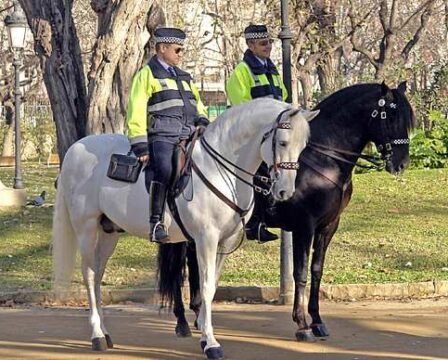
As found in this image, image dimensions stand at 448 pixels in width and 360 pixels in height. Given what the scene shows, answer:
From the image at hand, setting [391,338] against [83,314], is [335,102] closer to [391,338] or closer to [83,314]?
[391,338]

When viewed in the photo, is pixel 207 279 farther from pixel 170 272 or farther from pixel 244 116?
pixel 244 116

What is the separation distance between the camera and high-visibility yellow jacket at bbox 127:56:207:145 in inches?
397

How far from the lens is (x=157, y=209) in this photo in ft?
32.6

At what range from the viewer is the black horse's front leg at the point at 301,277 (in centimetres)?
1067

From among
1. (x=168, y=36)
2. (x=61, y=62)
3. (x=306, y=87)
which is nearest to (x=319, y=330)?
(x=168, y=36)

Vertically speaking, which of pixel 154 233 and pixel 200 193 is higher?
pixel 200 193

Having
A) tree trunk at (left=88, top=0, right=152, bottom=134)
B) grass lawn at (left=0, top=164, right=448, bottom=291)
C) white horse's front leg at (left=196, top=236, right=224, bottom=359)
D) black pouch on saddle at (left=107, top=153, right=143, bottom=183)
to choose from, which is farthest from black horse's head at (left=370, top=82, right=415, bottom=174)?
tree trunk at (left=88, top=0, right=152, bottom=134)

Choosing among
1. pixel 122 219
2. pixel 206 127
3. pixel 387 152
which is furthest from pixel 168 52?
pixel 387 152

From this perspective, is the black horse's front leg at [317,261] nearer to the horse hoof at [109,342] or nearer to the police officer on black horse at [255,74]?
the police officer on black horse at [255,74]

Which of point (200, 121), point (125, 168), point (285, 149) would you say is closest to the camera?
point (285, 149)

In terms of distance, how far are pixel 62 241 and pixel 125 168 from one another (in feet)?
4.13

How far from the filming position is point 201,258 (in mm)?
9797

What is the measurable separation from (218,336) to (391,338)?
1.67m

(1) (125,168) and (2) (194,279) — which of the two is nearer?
(1) (125,168)
